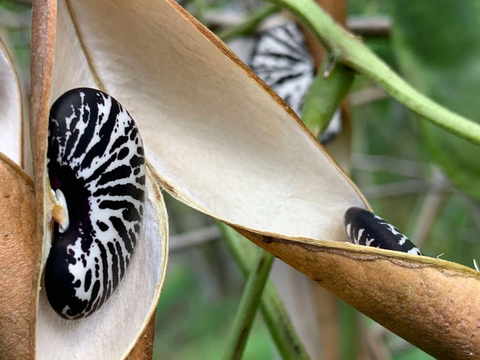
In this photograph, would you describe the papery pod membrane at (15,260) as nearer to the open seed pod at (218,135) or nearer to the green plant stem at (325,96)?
the open seed pod at (218,135)

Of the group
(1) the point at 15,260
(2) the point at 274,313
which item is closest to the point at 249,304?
(2) the point at 274,313

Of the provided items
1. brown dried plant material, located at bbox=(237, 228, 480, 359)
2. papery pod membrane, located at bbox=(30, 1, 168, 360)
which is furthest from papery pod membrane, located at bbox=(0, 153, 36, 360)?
brown dried plant material, located at bbox=(237, 228, 480, 359)

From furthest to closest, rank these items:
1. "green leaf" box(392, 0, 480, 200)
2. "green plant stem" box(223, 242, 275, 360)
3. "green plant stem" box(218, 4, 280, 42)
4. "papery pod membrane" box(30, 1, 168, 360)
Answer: "green plant stem" box(218, 4, 280, 42) < "green leaf" box(392, 0, 480, 200) < "green plant stem" box(223, 242, 275, 360) < "papery pod membrane" box(30, 1, 168, 360)

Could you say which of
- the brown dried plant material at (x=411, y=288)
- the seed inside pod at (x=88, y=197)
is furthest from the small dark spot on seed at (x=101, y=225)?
the brown dried plant material at (x=411, y=288)

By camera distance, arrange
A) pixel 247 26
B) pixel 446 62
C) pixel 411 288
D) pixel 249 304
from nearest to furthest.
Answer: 1. pixel 411 288
2. pixel 249 304
3. pixel 446 62
4. pixel 247 26

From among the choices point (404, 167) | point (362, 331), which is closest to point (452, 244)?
point (404, 167)

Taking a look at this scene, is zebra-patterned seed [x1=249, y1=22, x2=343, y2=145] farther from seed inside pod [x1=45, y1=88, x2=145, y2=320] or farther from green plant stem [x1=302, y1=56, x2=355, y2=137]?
seed inside pod [x1=45, y1=88, x2=145, y2=320]

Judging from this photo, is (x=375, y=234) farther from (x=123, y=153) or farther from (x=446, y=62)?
(x=446, y=62)
